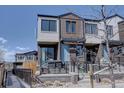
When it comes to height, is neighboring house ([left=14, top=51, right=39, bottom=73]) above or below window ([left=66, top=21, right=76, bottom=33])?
below

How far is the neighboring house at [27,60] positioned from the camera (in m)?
10.8

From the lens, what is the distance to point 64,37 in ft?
38.0

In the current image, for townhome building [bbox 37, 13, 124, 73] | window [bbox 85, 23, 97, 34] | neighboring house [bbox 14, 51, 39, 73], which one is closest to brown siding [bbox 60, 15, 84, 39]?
townhome building [bbox 37, 13, 124, 73]

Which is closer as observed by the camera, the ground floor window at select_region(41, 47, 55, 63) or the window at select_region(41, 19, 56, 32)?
the ground floor window at select_region(41, 47, 55, 63)

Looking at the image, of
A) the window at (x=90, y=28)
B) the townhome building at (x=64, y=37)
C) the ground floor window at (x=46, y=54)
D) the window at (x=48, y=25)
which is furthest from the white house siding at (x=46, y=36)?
the window at (x=90, y=28)

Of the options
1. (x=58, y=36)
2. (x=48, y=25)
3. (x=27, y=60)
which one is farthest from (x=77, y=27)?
(x=27, y=60)

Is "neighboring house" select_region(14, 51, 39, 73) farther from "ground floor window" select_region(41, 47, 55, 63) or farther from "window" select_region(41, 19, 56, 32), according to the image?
"window" select_region(41, 19, 56, 32)

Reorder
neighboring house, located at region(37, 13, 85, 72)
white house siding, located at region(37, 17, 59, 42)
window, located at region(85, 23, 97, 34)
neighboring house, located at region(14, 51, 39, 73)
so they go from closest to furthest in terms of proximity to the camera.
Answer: neighboring house, located at region(14, 51, 39, 73)
white house siding, located at region(37, 17, 59, 42)
neighboring house, located at region(37, 13, 85, 72)
window, located at region(85, 23, 97, 34)

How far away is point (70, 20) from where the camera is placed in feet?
38.4

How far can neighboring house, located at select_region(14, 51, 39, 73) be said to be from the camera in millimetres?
10813

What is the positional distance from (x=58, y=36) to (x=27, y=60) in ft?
12.1
